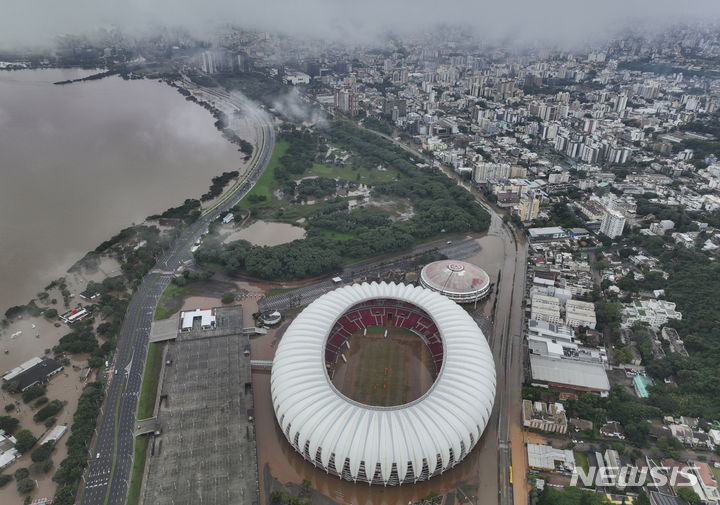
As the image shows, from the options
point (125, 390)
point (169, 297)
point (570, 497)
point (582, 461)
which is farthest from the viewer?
point (169, 297)

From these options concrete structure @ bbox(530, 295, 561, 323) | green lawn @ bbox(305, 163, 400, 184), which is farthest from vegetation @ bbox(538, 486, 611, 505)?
green lawn @ bbox(305, 163, 400, 184)

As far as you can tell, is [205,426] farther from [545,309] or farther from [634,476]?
[545,309]

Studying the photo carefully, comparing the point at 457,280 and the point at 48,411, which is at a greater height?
the point at 457,280

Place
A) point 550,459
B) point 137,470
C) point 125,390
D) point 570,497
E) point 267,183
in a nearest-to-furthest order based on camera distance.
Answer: point 570,497 < point 137,470 < point 550,459 < point 125,390 < point 267,183

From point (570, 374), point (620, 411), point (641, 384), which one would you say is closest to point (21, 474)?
point (570, 374)

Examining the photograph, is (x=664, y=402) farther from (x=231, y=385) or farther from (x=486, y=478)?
(x=231, y=385)

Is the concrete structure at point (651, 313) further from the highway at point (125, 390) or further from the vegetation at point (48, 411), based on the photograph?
the vegetation at point (48, 411)
